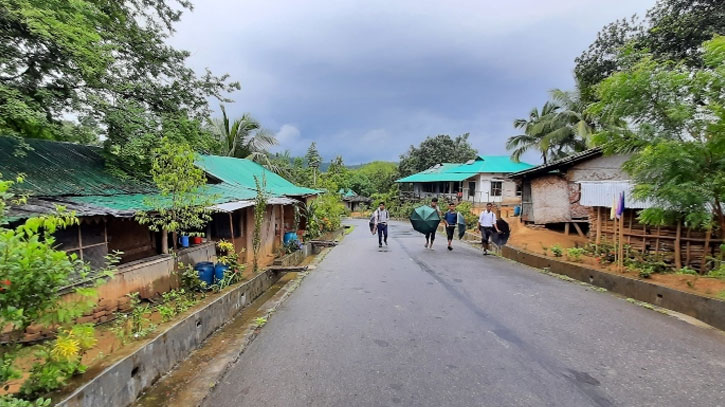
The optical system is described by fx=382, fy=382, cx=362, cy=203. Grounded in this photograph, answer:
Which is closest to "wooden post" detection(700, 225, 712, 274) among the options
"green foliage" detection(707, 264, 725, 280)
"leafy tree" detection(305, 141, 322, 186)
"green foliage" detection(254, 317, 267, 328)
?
"green foliage" detection(707, 264, 725, 280)

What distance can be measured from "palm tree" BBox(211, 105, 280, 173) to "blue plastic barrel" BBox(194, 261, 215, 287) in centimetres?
1635

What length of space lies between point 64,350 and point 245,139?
22825mm

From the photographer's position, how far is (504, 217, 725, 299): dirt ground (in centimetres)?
724

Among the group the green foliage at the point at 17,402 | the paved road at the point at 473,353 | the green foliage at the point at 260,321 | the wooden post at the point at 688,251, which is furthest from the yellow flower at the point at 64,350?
the wooden post at the point at 688,251

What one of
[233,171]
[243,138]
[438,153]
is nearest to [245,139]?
[243,138]

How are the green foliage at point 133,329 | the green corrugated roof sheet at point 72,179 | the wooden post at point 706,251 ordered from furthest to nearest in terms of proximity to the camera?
the wooden post at point 706,251 → the green corrugated roof sheet at point 72,179 → the green foliage at point 133,329

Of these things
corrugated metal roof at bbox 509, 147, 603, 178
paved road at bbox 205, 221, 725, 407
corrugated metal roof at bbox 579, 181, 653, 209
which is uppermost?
corrugated metal roof at bbox 509, 147, 603, 178

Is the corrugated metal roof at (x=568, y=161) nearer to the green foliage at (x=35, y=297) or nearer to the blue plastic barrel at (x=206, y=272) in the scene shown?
the blue plastic barrel at (x=206, y=272)

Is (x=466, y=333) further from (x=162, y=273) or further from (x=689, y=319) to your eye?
(x=162, y=273)

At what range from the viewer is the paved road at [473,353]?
3904 mm

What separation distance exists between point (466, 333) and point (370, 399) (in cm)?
231

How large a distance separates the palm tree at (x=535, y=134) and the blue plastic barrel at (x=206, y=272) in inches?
1014

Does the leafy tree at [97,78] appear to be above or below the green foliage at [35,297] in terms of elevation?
above

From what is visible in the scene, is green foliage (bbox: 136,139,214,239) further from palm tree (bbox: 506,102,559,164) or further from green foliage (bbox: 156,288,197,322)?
palm tree (bbox: 506,102,559,164)
